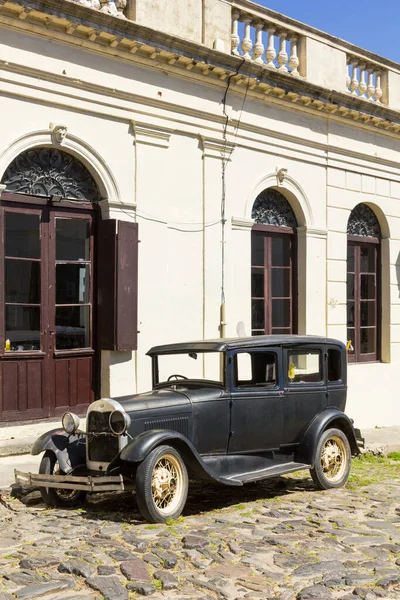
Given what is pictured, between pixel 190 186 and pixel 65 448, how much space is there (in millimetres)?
5604

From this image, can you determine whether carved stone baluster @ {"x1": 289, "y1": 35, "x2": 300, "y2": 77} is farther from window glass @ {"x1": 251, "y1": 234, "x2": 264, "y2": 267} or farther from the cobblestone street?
the cobblestone street

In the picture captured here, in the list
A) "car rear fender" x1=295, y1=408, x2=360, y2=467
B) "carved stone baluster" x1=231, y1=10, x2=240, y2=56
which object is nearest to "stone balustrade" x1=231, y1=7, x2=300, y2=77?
"carved stone baluster" x1=231, y1=10, x2=240, y2=56

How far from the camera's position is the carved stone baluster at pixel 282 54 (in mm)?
13180

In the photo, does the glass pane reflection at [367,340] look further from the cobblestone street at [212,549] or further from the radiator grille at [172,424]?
the radiator grille at [172,424]

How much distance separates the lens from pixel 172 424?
713 centimetres

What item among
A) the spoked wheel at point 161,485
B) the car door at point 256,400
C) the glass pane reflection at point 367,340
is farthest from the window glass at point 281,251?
the spoked wheel at point 161,485

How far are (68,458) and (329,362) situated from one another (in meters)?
3.22

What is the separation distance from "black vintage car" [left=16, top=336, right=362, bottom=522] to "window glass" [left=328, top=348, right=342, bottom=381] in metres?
0.01

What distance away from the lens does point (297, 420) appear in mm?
8141

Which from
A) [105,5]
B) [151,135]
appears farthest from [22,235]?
[105,5]

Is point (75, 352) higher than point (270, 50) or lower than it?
lower

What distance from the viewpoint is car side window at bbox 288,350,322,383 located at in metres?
8.24

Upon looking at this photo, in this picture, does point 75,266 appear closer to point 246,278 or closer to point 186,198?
point 186,198

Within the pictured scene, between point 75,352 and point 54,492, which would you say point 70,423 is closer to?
point 54,492
